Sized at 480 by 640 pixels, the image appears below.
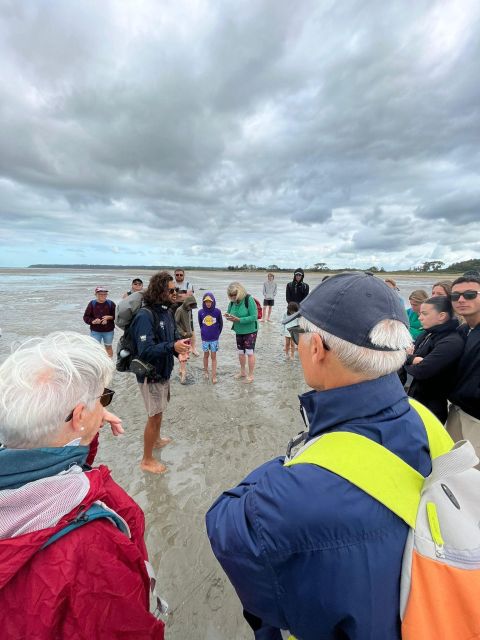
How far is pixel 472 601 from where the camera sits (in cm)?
87

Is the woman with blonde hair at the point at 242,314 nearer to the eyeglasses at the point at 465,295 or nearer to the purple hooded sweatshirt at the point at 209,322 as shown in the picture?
the purple hooded sweatshirt at the point at 209,322

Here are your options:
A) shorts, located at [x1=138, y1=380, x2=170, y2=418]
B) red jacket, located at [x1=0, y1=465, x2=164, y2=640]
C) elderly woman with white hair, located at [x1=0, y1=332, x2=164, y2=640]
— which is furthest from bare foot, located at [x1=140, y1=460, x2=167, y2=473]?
red jacket, located at [x1=0, y1=465, x2=164, y2=640]

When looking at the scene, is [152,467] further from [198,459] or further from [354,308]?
[354,308]

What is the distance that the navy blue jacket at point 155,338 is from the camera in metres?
3.53

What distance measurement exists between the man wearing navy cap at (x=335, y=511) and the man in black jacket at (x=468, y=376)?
7.59 feet

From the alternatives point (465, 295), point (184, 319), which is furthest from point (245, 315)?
point (465, 295)

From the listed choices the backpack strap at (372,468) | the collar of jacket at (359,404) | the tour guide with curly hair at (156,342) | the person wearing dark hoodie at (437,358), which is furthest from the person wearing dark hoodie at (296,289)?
the backpack strap at (372,468)

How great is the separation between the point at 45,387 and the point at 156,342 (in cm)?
232

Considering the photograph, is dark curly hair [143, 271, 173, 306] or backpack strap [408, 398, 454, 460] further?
dark curly hair [143, 271, 173, 306]

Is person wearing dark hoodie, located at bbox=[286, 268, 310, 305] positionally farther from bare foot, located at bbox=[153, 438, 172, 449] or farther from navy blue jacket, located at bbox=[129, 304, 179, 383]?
navy blue jacket, located at bbox=[129, 304, 179, 383]

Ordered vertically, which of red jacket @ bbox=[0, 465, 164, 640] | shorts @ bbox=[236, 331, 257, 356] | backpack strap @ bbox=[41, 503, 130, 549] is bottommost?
shorts @ bbox=[236, 331, 257, 356]

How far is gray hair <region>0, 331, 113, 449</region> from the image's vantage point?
127 centimetres

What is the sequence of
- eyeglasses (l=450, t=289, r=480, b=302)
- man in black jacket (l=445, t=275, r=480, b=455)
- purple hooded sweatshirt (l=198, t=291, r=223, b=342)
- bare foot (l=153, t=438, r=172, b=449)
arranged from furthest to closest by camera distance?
purple hooded sweatshirt (l=198, t=291, r=223, b=342)
bare foot (l=153, t=438, r=172, b=449)
eyeglasses (l=450, t=289, r=480, b=302)
man in black jacket (l=445, t=275, r=480, b=455)

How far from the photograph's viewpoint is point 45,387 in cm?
134
